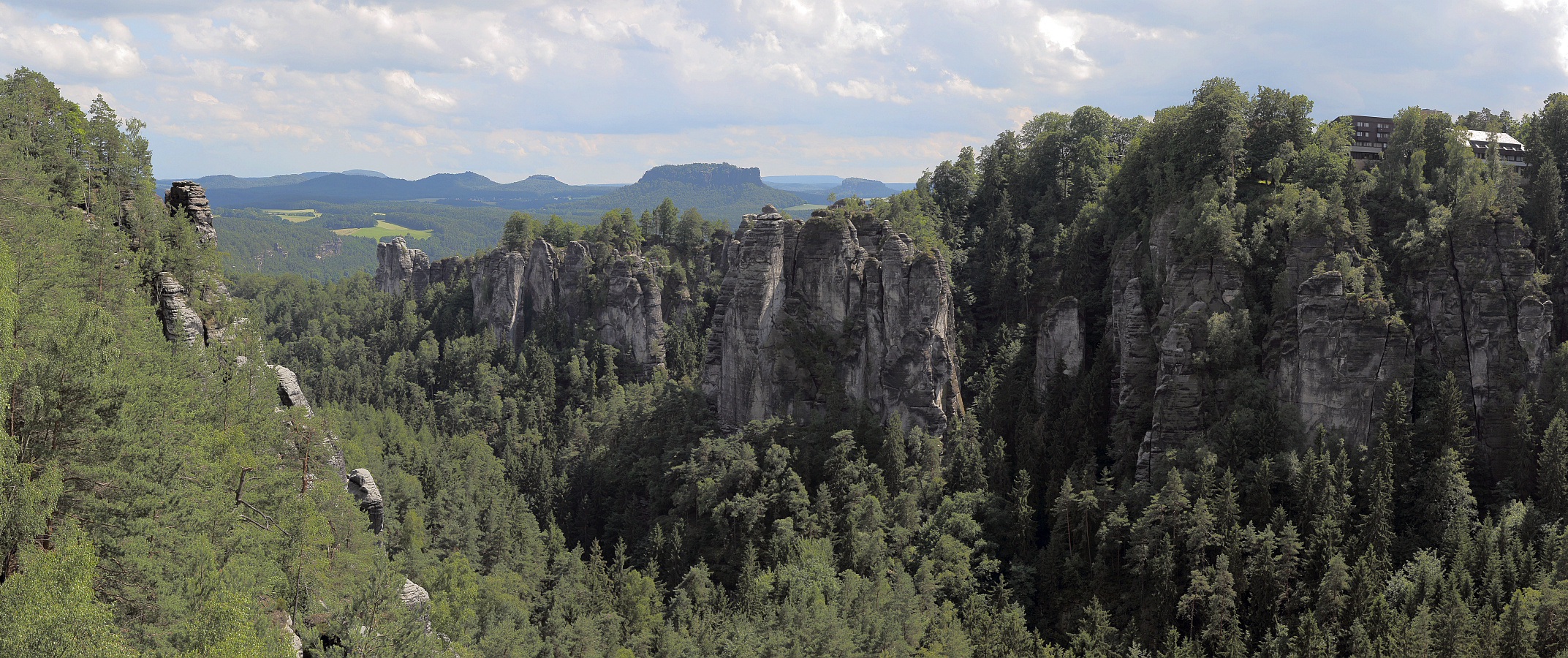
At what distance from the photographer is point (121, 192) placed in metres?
46.1

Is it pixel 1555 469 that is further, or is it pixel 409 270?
pixel 409 270

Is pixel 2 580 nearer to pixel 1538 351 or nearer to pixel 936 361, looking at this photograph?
pixel 936 361

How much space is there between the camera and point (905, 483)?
202ft

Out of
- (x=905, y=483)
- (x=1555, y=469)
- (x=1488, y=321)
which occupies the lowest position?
(x=905, y=483)

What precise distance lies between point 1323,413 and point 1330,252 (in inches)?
370

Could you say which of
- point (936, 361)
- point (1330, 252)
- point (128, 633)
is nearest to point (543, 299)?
point (936, 361)

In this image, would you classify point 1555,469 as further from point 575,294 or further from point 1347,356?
point 575,294

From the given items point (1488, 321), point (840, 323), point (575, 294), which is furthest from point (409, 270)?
point (1488, 321)

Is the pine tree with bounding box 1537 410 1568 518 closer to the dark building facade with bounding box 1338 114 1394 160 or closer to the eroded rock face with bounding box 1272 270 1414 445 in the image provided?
the eroded rock face with bounding box 1272 270 1414 445

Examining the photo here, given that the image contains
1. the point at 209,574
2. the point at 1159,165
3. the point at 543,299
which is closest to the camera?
the point at 209,574

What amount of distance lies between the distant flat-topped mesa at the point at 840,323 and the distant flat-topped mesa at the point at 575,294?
32.9 m

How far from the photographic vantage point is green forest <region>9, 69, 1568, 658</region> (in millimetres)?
25078

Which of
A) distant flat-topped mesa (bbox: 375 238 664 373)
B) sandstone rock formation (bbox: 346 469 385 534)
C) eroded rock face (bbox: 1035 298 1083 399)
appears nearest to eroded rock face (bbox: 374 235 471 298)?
distant flat-topped mesa (bbox: 375 238 664 373)

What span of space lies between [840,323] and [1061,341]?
15.8m
